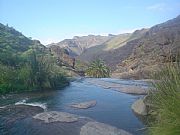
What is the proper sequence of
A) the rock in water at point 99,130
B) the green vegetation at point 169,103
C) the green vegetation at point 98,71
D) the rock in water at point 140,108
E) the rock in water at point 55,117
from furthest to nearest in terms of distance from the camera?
1. the green vegetation at point 98,71
2. the rock in water at point 140,108
3. the rock in water at point 55,117
4. the rock in water at point 99,130
5. the green vegetation at point 169,103

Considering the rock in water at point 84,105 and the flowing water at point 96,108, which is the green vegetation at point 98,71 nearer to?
the flowing water at point 96,108

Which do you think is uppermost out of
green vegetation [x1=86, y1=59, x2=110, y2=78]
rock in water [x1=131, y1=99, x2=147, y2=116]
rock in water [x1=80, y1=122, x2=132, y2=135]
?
green vegetation [x1=86, y1=59, x2=110, y2=78]

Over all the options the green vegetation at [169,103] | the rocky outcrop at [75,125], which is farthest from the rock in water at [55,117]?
the green vegetation at [169,103]

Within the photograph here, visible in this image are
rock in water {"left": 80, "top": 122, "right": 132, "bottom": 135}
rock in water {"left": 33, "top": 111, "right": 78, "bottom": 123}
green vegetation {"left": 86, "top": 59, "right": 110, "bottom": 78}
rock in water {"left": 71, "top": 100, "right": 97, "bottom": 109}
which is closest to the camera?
rock in water {"left": 80, "top": 122, "right": 132, "bottom": 135}

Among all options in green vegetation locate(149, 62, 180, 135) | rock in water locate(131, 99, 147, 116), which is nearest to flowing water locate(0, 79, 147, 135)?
rock in water locate(131, 99, 147, 116)

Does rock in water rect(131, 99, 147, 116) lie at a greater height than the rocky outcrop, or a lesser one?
greater

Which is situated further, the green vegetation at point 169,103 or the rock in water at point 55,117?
the rock in water at point 55,117

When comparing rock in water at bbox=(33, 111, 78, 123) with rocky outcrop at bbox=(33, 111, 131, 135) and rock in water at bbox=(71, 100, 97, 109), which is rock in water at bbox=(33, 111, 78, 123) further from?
rock in water at bbox=(71, 100, 97, 109)

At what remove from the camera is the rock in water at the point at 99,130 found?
1410 centimetres

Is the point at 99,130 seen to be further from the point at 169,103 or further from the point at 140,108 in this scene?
the point at 169,103

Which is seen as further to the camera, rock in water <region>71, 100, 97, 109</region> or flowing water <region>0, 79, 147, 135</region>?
rock in water <region>71, 100, 97, 109</region>

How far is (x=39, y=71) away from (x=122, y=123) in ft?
61.7

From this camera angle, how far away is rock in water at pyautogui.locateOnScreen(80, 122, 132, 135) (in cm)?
1410

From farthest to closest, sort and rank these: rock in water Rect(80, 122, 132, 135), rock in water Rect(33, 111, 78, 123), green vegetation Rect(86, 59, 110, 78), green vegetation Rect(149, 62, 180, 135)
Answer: green vegetation Rect(86, 59, 110, 78), rock in water Rect(33, 111, 78, 123), rock in water Rect(80, 122, 132, 135), green vegetation Rect(149, 62, 180, 135)
